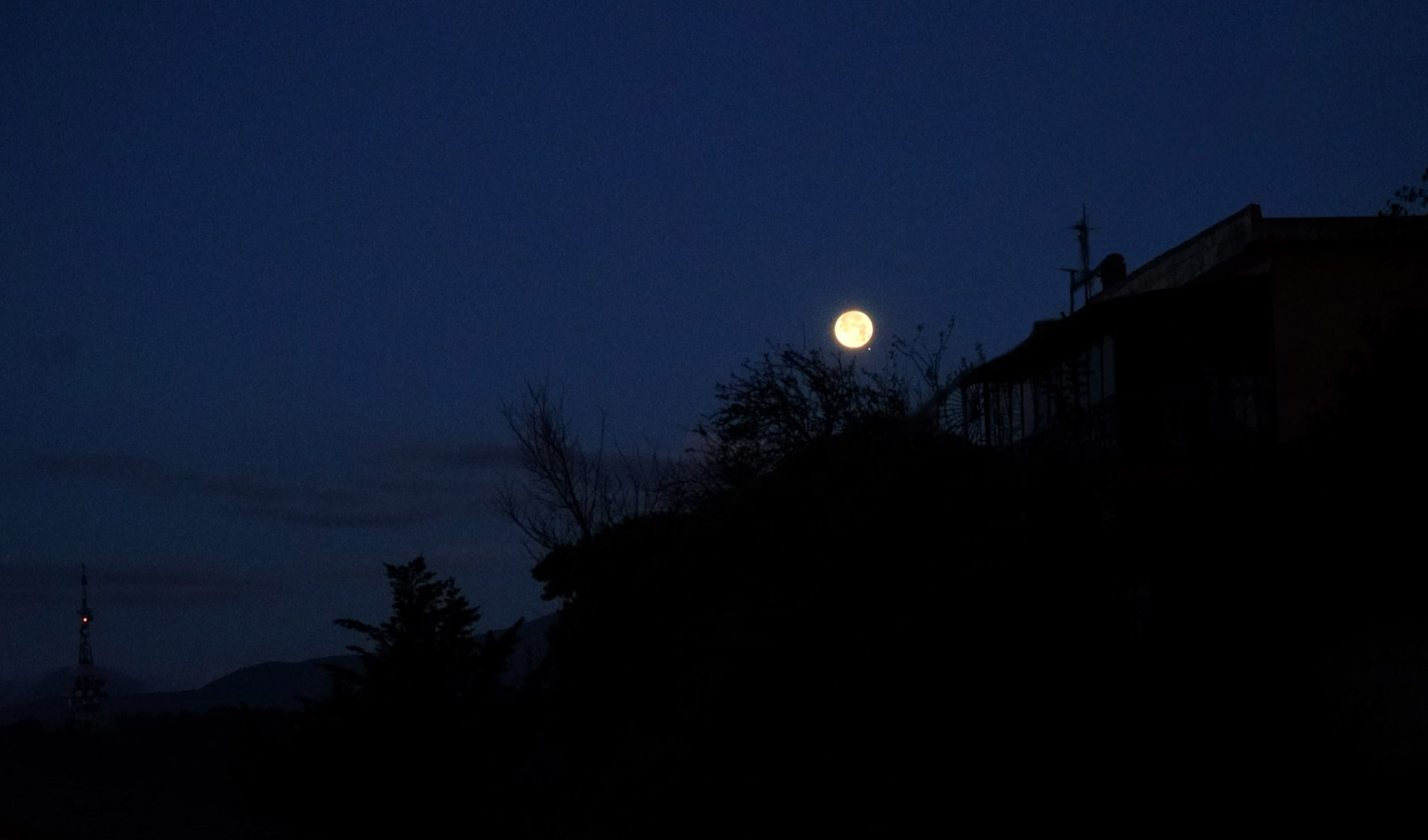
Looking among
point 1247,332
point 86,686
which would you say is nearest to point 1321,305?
point 1247,332

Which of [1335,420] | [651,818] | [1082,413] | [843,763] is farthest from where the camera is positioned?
[1082,413]

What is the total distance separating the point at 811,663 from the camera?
11047 millimetres

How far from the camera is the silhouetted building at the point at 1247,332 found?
17453 millimetres

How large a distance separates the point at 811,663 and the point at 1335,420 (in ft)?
18.8

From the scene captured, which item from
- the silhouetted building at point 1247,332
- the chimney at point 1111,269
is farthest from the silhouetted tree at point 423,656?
the chimney at point 1111,269

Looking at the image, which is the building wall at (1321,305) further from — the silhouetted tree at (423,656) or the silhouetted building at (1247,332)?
the silhouetted tree at (423,656)

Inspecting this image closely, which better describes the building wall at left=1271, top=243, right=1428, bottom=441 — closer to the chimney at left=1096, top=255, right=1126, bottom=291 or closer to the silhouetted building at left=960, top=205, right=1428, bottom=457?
the silhouetted building at left=960, top=205, right=1428, bottom=457

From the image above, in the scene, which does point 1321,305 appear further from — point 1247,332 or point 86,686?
point 86,686

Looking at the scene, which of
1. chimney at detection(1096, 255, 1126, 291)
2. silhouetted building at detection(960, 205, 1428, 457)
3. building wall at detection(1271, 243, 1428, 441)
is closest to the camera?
silhouetted building at detection(960, 205, 1428, 457)

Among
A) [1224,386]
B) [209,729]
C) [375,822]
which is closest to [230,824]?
[375,822]

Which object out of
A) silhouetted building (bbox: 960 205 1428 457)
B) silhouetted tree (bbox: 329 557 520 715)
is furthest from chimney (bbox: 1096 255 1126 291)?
silhouetted tree (bbox: 329 557 520 715)

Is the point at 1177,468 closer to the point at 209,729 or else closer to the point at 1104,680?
the point at 1104,680

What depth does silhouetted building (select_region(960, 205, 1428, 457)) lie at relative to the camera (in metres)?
17.5

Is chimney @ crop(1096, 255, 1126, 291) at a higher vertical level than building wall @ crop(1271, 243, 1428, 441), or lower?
higher
